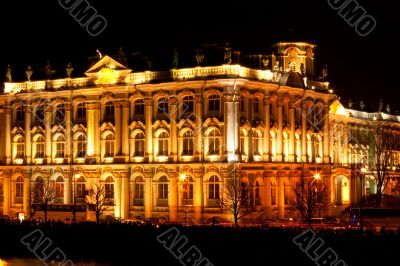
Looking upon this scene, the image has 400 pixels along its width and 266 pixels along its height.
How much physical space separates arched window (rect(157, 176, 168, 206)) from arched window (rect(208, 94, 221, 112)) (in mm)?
8970

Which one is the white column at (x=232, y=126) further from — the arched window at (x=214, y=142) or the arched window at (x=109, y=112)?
the arched window at (x=109, y=112)

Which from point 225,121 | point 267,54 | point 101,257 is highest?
point 267,54

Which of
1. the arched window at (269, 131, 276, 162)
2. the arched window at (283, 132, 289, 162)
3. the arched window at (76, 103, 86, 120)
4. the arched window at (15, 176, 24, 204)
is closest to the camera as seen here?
the arched window at (269, 131, 276, 162)

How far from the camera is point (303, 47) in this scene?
356 ft

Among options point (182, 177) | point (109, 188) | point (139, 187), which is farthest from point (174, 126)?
point (109, 188)

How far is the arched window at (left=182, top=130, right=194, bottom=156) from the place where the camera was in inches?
3860

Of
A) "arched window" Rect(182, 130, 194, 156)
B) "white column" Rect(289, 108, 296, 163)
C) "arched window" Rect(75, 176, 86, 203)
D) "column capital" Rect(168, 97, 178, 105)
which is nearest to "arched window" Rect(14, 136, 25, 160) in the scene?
"arched window" Rect(75, 176, 86, 203)

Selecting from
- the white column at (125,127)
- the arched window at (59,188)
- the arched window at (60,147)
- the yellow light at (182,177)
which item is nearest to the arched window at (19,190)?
the arched window at (59,188)

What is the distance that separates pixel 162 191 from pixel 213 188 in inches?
245

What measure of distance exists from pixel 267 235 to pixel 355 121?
6770 cm

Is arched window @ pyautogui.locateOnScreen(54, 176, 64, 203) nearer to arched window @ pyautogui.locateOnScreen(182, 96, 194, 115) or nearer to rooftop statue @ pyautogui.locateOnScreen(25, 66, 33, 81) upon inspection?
rooftop statue @ pyautogui.locateOnScreen(25, 66, 33, 81)

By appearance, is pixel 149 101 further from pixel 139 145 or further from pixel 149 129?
pixel 139 145

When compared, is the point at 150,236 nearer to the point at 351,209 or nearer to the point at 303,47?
the point at 351,209

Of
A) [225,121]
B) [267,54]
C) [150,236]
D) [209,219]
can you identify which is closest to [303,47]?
[267,54]
